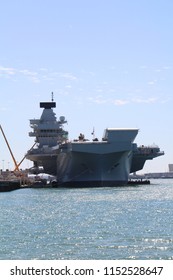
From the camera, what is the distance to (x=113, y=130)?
96500 millimetres

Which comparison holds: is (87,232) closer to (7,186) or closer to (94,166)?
(94,166)

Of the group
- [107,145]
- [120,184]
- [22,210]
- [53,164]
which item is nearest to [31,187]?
[53,164]

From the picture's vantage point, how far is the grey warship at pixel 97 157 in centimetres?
9681

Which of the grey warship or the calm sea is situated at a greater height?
the grey warship

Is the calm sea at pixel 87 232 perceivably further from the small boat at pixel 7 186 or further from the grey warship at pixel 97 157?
the small boat at pixel 7 186

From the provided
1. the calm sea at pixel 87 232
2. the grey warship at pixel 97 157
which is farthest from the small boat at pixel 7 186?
the calm sea at pixel 87 232

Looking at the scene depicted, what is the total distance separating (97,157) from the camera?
98875mm

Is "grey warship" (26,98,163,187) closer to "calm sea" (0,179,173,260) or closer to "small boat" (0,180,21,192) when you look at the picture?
"small boat" (0,180,21,192)

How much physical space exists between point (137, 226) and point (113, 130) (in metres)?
53.7

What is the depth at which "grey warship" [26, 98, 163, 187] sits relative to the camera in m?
96.8

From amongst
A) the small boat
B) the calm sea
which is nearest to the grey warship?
the small boat

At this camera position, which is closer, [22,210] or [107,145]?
Result: [22,210]

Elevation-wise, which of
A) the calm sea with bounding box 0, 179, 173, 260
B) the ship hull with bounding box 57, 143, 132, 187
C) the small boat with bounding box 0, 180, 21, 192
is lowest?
the calm sea with bounding box 0, 179, 173, 260
